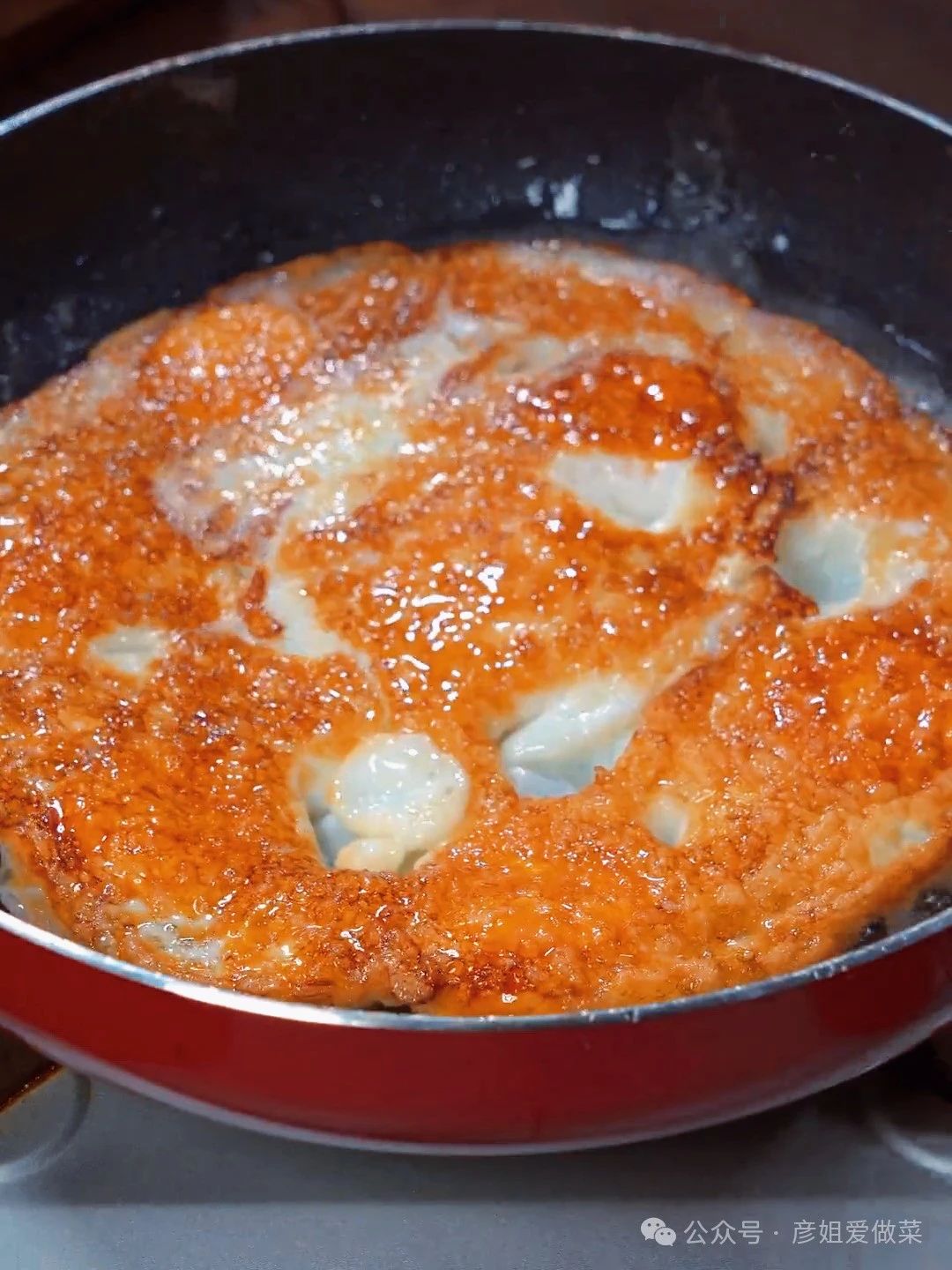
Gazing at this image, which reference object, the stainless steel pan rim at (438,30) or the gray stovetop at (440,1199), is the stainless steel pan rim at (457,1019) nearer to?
the gray stovetop at (440,1199)

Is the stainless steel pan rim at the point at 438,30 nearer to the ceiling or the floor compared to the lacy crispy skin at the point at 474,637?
nearer to the ceiling

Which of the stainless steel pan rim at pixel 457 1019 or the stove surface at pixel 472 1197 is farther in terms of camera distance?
the stove surface at pixel 472 1197

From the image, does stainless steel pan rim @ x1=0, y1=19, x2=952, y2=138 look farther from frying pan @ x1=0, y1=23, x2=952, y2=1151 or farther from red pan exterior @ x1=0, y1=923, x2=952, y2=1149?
red pan exterior @ x1=0, y1=923, x2=952, y2=1149

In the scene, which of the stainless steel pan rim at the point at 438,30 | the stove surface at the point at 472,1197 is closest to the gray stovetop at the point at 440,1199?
the stove surface at the point at 472,1197

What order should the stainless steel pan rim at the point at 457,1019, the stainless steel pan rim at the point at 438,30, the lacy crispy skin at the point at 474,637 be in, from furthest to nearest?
the stainless steel pan rim at the point at 438,30 → the lacy crispy skin at the point at 474,637 → the stainless steel pan rim at the point at 457,1019

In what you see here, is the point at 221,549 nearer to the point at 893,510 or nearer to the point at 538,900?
the point at 538,900

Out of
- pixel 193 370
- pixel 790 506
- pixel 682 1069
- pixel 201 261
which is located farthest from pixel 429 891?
pixel 201 261
